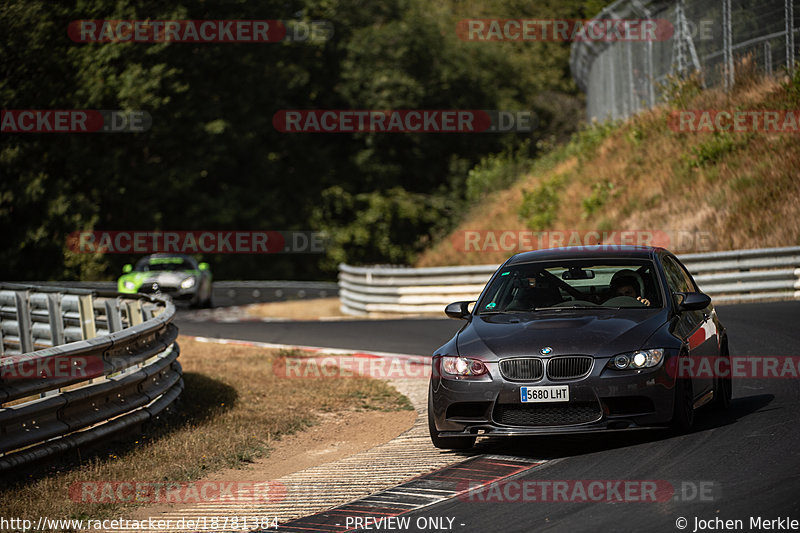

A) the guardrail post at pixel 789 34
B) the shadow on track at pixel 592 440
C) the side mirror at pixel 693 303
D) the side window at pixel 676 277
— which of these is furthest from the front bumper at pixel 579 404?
the guardrail post at pixel 789 34

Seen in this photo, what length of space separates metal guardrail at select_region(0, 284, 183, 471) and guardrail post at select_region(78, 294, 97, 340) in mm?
14

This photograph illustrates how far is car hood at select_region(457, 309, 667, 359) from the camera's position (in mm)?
7770

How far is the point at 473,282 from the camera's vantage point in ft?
77.5

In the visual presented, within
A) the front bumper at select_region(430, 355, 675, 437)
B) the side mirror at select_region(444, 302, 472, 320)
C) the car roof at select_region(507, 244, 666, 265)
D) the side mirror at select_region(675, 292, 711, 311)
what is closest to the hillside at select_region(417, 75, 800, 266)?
the car roof at select_region(507, 244, 666, 265)

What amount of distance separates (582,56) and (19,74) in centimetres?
2200

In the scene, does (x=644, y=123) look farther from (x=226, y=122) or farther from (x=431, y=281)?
(x=226, y=122)

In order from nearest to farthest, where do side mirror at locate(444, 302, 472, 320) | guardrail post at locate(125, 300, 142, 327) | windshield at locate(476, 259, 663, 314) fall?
windshield at locate(476, 259, 663, 314)
side mirror at locate(444, 302, 472, 320)
guardrail post at locate(125, 300, 142, 327)

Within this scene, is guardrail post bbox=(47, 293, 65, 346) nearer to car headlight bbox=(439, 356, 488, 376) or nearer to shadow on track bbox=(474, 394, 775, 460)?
shadow on track bbox=(474, 394, 775, 460)

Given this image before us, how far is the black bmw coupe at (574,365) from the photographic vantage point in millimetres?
7645

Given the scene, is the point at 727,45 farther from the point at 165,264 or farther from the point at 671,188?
the point at 165,264

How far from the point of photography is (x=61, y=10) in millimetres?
45781

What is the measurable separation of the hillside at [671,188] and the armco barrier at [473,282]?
2.21 m

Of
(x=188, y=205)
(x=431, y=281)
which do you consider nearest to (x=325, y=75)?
(x=188, y=205)

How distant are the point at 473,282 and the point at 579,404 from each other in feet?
52.5
